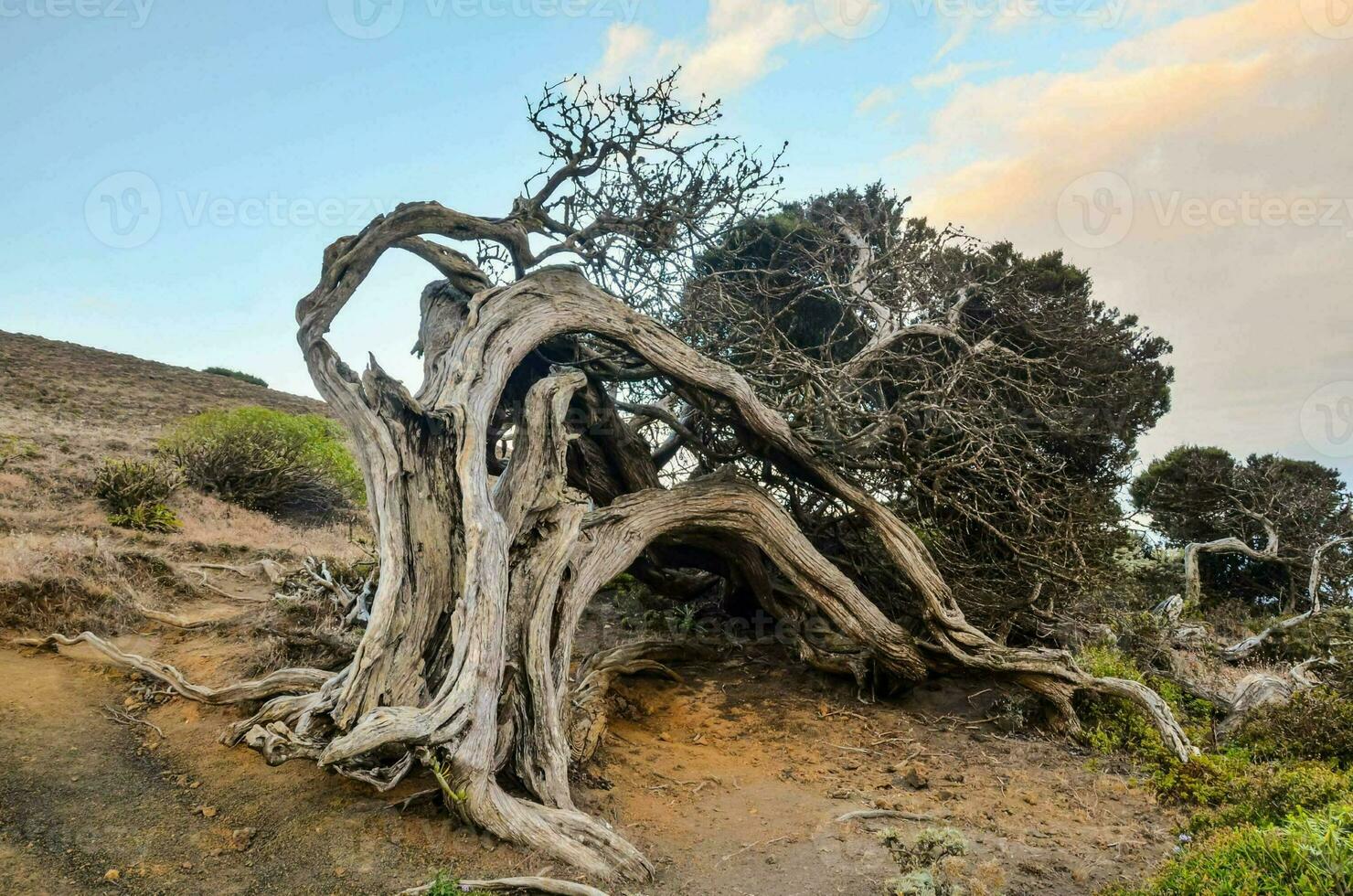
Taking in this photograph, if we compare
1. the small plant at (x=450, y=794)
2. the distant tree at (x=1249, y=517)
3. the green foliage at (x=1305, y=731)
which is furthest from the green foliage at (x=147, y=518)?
the distant tree at (x=1249, y=517)

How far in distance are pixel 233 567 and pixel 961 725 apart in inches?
327

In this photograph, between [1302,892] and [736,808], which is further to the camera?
[736,808]

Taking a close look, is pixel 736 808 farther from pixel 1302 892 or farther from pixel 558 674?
pixel 1302 892

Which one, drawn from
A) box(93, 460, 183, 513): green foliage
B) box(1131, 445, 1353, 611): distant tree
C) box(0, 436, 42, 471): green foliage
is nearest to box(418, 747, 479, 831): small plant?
box(93, 460, 183, 513): green foliage

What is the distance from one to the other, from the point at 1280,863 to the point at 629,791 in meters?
3.94

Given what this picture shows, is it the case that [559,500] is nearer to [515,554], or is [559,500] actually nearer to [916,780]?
[515,554]

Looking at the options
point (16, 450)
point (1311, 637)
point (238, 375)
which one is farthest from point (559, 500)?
point (238, 375)

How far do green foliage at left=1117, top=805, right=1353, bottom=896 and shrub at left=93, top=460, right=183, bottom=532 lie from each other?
11.8m

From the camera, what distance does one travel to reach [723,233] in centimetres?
840

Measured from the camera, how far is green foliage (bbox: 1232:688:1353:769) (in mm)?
6141

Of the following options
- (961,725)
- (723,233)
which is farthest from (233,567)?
(961,725)

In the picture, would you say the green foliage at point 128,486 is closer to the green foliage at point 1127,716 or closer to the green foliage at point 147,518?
the green foliage at point 147,518

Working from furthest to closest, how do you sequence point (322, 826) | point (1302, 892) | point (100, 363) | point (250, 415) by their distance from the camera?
point (100, 363) < point (250, 415) < point (322, 826) < point (1302, 892)

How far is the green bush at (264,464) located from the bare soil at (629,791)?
205 inches
